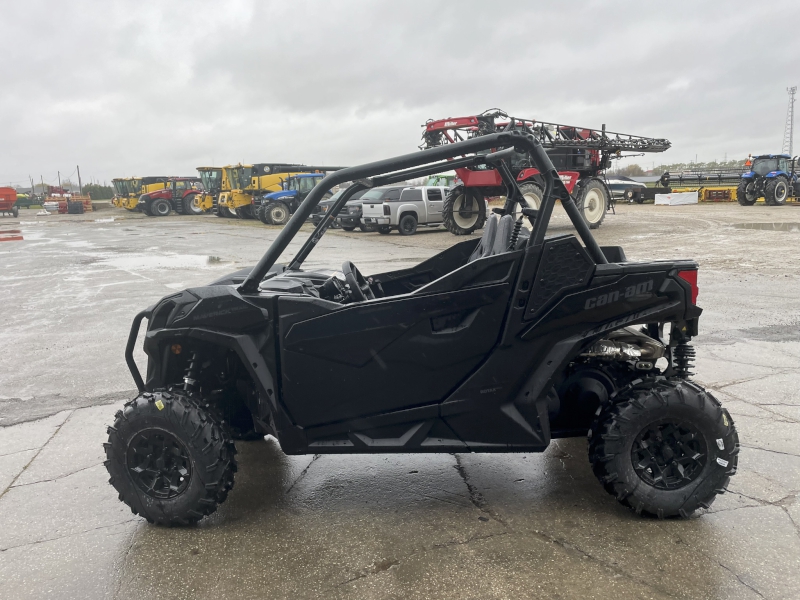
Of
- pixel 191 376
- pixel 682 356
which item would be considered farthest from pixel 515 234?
pixel 191 376

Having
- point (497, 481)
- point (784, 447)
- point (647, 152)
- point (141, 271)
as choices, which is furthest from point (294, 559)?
point (647, 152)

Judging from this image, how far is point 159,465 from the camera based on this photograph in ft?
9.80

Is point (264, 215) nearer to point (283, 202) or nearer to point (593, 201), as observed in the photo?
point (283, 202)

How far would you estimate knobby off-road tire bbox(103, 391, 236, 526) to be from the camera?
114 inches

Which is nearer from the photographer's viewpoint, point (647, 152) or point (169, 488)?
point (169, 488)

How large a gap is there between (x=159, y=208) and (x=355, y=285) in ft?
126

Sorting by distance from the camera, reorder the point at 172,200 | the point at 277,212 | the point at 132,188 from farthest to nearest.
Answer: the point at 132,188
the point at 172,200
the point at 277,212

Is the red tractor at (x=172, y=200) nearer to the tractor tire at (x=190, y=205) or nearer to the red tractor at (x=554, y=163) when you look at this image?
the tractor tire at (x=190, y=205)

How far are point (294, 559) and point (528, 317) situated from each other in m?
1.49

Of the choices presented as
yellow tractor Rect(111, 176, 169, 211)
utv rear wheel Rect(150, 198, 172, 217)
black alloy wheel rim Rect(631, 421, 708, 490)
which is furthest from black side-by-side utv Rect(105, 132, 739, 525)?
yellow tractor Rect(111, 176, 169, 211)

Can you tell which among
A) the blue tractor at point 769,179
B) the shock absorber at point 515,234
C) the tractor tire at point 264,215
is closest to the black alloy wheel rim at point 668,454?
the shock absorber at point 515,234

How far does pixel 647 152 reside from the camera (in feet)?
64.2

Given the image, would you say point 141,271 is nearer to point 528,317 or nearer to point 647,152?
point 528,317

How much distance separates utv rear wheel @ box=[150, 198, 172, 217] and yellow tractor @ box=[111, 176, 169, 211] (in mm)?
3000
